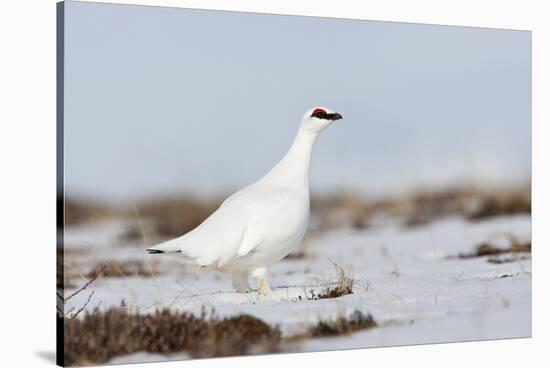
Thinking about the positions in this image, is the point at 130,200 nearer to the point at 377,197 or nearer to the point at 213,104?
the point at 213,104

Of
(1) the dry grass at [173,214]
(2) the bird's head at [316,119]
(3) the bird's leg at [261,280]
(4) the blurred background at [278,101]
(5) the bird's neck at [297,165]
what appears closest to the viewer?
(4) the blurred background at [278,101]

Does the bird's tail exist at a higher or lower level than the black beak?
lower

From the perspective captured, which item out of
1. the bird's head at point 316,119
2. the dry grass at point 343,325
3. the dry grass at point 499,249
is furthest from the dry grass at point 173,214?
the dry grass at point 499,249

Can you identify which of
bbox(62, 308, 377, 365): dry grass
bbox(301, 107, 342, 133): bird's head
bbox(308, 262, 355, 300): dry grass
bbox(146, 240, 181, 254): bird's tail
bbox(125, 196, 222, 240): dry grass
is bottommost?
bbox(62, 308, 377, 365): dry grass

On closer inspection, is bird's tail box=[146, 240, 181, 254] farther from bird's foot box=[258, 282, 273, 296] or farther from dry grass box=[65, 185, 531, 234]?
bird's foot box=[258, 282, 273, 296]

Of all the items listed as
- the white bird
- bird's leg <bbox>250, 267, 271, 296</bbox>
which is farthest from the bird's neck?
bird's leg <bbox>250, 267, 271, 296</bbox>

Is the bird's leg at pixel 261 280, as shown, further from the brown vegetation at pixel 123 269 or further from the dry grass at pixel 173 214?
the brown vegetation at pixel 123 269
